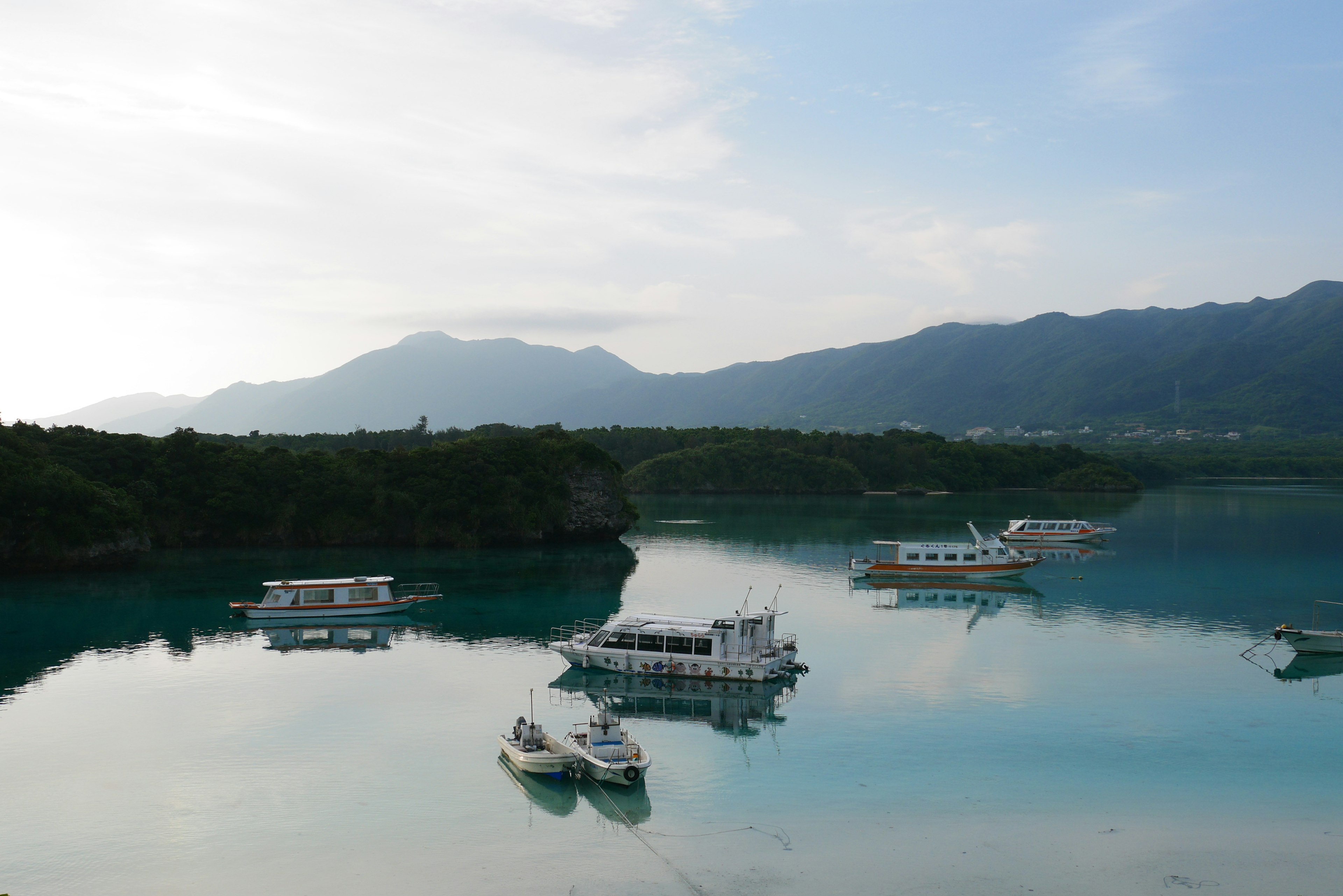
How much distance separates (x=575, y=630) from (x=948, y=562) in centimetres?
Result: 3231

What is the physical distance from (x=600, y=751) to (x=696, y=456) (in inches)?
5125

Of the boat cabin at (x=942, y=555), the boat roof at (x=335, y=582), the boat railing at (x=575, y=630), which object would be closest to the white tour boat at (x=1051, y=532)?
the boat cabin at (x=942, y=555)

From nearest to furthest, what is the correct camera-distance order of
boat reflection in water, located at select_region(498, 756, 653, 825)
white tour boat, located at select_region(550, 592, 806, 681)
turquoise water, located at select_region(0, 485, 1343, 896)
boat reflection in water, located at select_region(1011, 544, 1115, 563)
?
turquoise water, located at select_region(0, 485, 1343, 896) < boat reflection in water, located at select_region(498, 756, 653, 825) < white tour boat, located at select_region(550, 592, 806, 681) < boat reflection in water, located at select_region(1011, 544, 1115, 563)

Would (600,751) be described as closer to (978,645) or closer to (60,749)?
(60,749)

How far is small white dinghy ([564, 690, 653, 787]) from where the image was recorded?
858 inches

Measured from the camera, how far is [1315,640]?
37000mm

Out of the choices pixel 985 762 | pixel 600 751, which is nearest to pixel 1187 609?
pixel 985 762

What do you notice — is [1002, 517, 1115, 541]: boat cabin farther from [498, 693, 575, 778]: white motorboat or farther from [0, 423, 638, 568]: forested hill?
[498, 693, 575, 778]: white motorboat

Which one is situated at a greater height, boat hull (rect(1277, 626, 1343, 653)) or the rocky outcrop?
the rocky outcrop

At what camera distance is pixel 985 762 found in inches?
962

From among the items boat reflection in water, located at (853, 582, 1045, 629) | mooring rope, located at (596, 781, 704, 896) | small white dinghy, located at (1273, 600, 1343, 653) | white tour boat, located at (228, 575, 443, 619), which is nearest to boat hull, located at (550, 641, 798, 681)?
mooring rope, located at (596, 781, 704, 896)

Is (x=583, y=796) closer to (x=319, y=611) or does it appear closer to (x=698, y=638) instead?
(x=698, y=638)

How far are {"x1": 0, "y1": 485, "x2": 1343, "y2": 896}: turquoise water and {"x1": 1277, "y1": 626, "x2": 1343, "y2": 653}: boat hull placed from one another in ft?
2.49

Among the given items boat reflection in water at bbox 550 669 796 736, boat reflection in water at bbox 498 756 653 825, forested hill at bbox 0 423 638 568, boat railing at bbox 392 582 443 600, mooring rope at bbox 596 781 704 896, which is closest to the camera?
mooring rope at bbox 596 781 704 896
